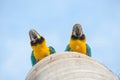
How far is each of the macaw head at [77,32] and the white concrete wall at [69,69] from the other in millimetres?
1974

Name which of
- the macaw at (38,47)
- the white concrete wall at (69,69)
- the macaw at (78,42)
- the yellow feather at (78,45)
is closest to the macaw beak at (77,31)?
the macaw at (78,42)

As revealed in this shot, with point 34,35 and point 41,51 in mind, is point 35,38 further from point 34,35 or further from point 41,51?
point 41,51

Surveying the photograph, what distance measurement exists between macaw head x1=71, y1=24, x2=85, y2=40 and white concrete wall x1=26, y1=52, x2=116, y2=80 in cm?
197

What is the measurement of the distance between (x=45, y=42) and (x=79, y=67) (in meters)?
3.31

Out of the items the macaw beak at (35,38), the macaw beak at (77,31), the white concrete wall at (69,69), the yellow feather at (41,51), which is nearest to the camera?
the white concrete wall at (69,69)

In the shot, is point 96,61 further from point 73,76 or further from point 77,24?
point 77,24

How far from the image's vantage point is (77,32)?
1138cm

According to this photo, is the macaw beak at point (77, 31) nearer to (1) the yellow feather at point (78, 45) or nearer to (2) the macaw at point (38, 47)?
(1) the yellow feather at point (78, 45)

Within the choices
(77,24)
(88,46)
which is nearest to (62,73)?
(77,24)

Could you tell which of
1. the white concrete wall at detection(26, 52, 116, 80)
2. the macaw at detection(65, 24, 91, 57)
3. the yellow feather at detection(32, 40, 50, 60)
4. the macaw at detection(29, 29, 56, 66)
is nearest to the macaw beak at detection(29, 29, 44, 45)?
the macaw at detection(29, 29, 56, 66)

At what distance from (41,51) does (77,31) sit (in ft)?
4.19

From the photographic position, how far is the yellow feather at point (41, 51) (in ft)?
37.9

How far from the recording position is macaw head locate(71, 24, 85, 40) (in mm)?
11240

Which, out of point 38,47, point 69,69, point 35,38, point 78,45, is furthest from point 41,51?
point 69,69
